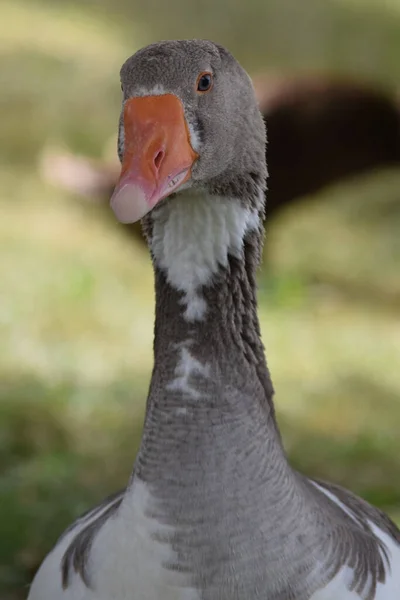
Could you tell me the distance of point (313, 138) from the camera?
4629mm

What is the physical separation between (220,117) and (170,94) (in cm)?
13

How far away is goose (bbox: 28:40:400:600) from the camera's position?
1618 millimetres

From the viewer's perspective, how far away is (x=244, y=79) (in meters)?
1.71

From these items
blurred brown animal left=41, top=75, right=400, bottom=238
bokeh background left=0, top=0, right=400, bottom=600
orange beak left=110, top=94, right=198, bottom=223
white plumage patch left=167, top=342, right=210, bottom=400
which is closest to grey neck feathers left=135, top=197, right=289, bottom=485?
white plumage patch left=167, top=342, right=210, bottom=400

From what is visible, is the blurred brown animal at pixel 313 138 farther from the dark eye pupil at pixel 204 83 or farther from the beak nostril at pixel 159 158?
the beak nostril at pixel 159 158

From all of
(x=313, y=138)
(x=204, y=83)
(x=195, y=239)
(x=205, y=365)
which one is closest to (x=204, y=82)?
(x=204, y=83)

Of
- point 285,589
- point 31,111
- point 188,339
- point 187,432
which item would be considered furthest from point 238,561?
point 31,111

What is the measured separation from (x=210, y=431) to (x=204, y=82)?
1.90ft

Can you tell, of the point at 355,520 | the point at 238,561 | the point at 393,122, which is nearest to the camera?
the point at 238,561

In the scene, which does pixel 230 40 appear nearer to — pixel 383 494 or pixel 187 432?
pixel 383 494

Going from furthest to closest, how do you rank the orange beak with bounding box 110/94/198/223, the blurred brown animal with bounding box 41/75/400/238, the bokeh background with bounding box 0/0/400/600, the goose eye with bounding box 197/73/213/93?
the blurred brown animal with bounding box 41/75/400/238, the bokeh background with bounding box 0/0/400/600, the goose eye with bounding box 197/73/213/93, the orange beak with bounding box 110/94/198/223

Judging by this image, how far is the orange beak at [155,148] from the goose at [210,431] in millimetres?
25

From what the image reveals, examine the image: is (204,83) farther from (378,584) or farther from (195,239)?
(378,584)

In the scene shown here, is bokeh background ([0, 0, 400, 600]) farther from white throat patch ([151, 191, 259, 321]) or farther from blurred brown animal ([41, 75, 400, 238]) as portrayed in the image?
white throat patch ([151, 191, 259, 321])
